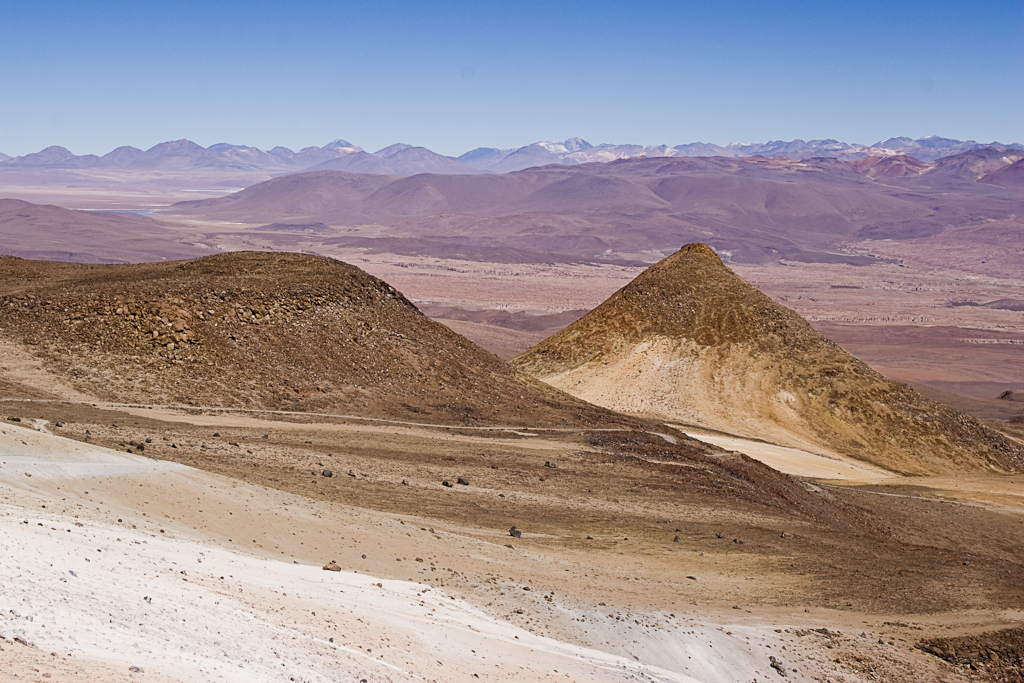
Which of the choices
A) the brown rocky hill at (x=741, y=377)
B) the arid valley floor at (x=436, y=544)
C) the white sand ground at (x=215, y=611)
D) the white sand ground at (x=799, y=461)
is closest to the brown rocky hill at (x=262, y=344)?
the arid valley floor at (x=436, y=544)

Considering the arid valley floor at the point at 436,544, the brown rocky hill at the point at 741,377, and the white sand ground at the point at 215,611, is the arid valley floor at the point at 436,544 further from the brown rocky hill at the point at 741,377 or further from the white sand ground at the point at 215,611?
the brown rocky hill at the point at 741,377

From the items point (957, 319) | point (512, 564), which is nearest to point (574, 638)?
point (512, 564)

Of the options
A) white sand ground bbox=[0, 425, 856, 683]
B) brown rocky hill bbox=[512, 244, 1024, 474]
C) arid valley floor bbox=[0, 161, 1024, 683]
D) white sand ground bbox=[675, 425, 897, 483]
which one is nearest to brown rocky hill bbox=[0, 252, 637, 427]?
arid valley floor bbox=[0, 161, 1024, 683]

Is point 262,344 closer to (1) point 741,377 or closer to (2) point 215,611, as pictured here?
(2) point 215,611

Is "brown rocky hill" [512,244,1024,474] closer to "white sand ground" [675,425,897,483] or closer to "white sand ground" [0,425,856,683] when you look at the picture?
"white sand ground" [675,425,897,483]

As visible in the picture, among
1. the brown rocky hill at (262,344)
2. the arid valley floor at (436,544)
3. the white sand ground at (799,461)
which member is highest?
the brown rocky hill at (262,344)

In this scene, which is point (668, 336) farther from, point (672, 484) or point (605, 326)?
point (672, 484)
